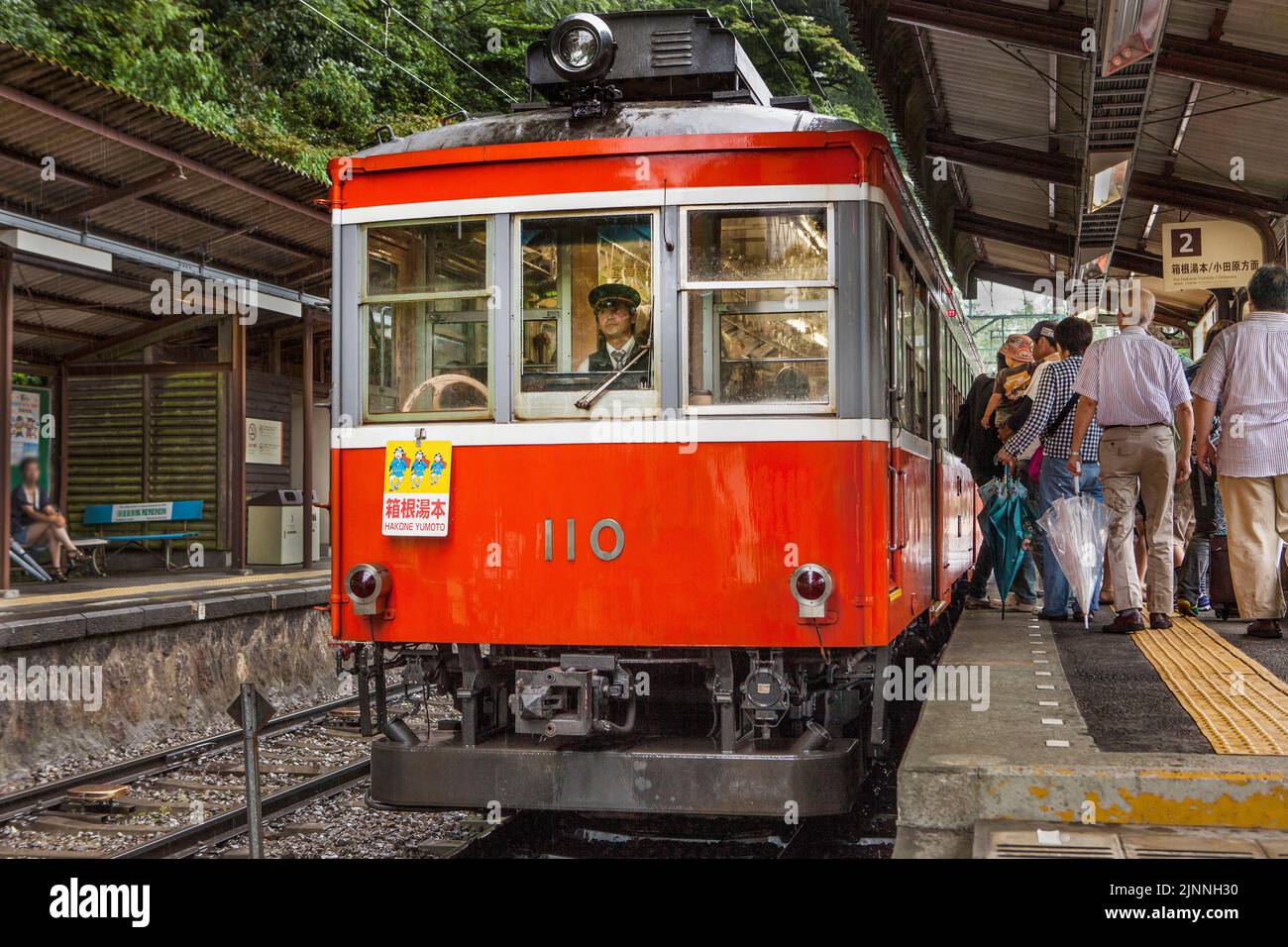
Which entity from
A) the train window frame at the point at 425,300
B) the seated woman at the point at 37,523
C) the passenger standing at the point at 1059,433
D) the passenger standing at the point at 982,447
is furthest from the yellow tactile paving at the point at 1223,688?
the seated woman at the point at 37,523

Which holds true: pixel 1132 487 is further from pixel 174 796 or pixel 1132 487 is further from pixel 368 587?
pixel 174 796

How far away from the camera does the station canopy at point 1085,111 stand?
884 cm

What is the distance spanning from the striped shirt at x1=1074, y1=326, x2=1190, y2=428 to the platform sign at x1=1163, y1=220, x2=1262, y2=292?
6.41 metres

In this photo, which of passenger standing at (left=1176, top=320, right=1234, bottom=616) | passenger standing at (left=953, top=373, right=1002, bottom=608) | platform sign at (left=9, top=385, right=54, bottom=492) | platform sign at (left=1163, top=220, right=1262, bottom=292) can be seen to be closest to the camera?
passenger standing at (left=1176, top=320, right=1234, bottom=616)

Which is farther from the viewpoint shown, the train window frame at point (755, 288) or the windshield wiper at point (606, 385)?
the windshield wiper at point (606, 385)

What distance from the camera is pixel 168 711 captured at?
9.43 meters

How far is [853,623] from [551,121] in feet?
7.51

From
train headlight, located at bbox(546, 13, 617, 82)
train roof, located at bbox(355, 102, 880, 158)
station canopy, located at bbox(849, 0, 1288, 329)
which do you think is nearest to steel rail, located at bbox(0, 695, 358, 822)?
train roof, located at bbox(355, 102, 880, 158)

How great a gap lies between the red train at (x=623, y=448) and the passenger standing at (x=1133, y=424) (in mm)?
2281

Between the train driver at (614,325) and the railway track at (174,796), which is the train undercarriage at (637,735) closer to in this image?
the train driver at (614,325)

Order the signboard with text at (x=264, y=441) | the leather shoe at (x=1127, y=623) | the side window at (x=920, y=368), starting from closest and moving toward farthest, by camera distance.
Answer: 1. the side window at (x=920, y=368)
2. the leather shoe at (x=1127, y=623)
3. the signboard with text at (x=264, y=441)

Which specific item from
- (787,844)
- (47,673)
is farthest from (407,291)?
(47,673)

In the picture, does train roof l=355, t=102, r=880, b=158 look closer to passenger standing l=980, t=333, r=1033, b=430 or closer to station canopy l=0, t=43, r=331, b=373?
passenger standing l=980, t=333, r=1033, b=430

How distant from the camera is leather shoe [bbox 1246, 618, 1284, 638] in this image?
262 inches
